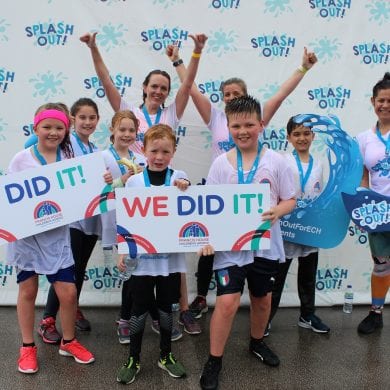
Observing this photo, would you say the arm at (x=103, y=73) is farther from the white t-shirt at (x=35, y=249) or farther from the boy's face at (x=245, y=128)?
the boy's face at (x=245, y=128)

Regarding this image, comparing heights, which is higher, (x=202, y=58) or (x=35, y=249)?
(x=202, y=58)

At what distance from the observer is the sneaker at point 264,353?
3.05 metres

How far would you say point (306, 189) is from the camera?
3.41m

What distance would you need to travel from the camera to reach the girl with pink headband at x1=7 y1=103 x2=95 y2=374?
9.22ft

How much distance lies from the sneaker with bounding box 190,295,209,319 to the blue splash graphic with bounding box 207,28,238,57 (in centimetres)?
229

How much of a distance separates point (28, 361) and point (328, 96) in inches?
136

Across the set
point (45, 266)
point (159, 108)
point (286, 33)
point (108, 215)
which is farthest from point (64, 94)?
point (286, 33)

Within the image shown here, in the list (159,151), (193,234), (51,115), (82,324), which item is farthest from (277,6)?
(82,324)

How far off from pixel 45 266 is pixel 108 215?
0.61 metres

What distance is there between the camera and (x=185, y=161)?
14.0 ft

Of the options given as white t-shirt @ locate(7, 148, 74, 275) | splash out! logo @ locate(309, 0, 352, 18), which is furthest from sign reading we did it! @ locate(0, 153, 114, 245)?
splash out! logo @ locate(309, 0, 352, 18)

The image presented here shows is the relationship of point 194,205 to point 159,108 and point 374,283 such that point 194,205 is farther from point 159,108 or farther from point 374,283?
point 374,283

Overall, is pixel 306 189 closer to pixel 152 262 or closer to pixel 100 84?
pixel 152 262

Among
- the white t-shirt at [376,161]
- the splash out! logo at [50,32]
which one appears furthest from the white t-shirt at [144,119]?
the white t-shirt at [376,161]
